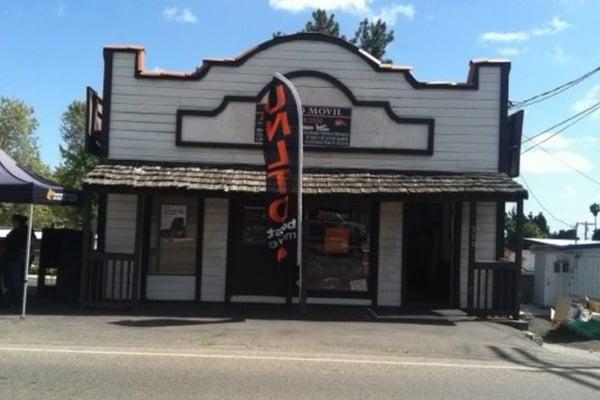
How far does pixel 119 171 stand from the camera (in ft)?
44.5

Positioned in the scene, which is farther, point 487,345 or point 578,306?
point 578,306

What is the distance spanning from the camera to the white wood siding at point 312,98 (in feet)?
47.3

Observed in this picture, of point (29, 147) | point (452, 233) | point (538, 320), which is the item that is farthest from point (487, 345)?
point (29, 147)

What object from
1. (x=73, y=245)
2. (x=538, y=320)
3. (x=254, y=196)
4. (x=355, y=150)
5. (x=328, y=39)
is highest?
(x=328, y=39)

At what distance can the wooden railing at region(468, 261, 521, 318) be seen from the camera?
13.5 m

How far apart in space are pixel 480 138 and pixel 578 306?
439 cm

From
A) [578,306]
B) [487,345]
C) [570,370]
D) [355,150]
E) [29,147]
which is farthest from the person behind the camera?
[29,147]

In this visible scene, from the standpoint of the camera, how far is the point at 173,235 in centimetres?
1455

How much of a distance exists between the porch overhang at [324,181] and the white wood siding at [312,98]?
0.29 m

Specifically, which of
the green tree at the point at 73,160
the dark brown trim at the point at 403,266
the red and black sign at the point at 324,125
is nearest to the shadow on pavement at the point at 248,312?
the dark brown trim at the point at 403,266

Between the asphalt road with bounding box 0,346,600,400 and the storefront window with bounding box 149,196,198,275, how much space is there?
5.27 m

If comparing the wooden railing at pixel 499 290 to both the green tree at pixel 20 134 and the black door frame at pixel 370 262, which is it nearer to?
the black door frame at pixel 370 262

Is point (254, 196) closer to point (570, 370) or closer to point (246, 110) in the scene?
point (246, 110)

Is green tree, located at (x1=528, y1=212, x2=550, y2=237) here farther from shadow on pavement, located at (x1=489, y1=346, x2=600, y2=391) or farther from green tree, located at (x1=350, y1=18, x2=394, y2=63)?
shadow on pavement, located at (x1=489, y1=346, x2=600, y2=391)
